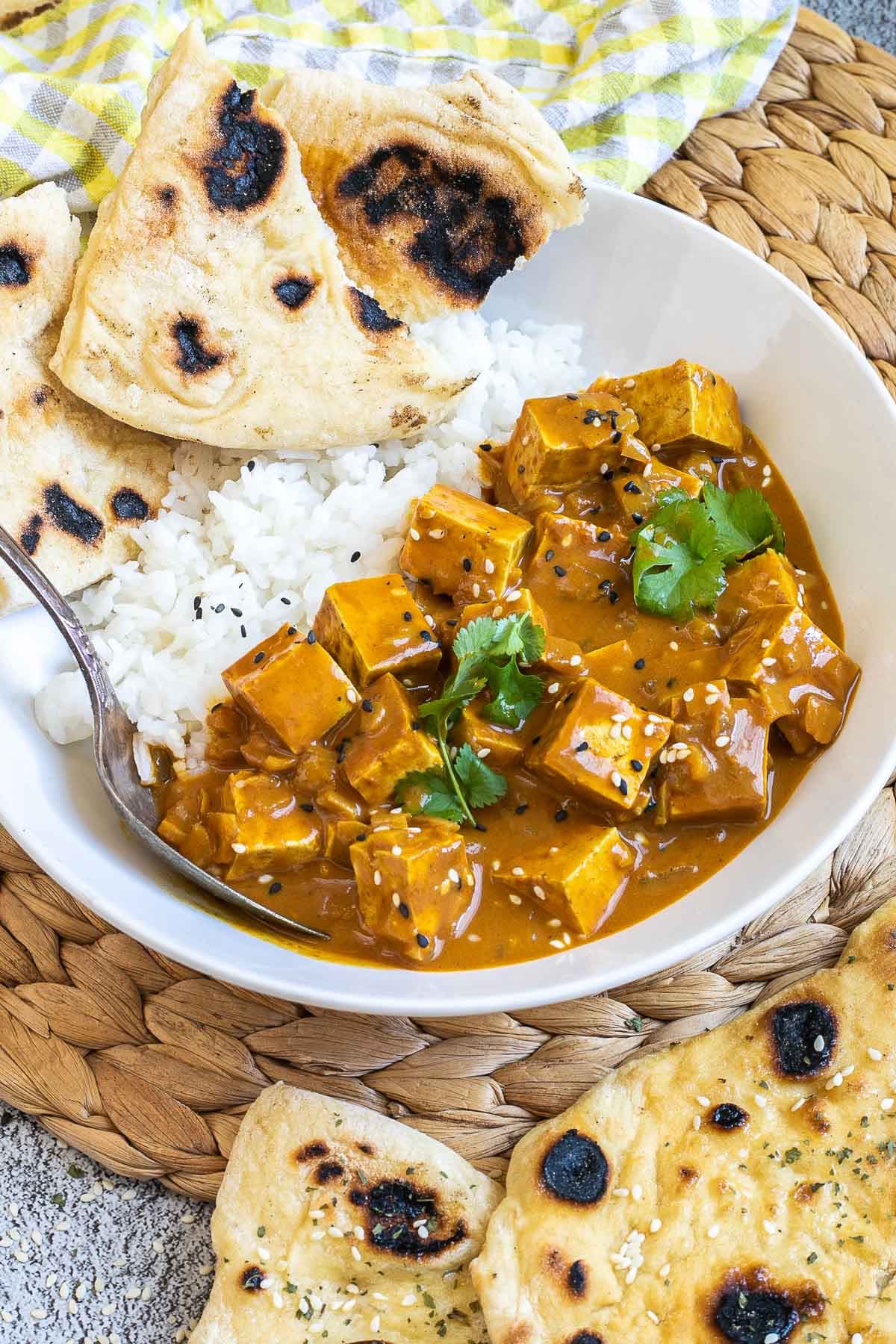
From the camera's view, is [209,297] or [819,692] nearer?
[819,692]

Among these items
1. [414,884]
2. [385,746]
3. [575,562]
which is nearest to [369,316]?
[575,562]

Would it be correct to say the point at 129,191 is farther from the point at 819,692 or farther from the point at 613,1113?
the point at 613,1113

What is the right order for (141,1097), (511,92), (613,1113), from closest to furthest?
(613,1113), (141,1097), (511,92)

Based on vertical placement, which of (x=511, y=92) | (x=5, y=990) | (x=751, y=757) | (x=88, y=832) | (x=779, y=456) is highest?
(x=511, y=92)

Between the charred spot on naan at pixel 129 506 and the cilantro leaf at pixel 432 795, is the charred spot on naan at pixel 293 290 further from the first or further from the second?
the cilantro leaf at pixel 432 795

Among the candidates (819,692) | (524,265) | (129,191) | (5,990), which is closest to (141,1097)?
(5,990)

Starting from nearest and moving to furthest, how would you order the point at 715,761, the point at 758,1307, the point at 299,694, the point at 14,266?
the point at 758,1307, the point at 715,761, the point at 299,694, the point at 14,266

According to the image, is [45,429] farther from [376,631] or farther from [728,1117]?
[728,1117]
